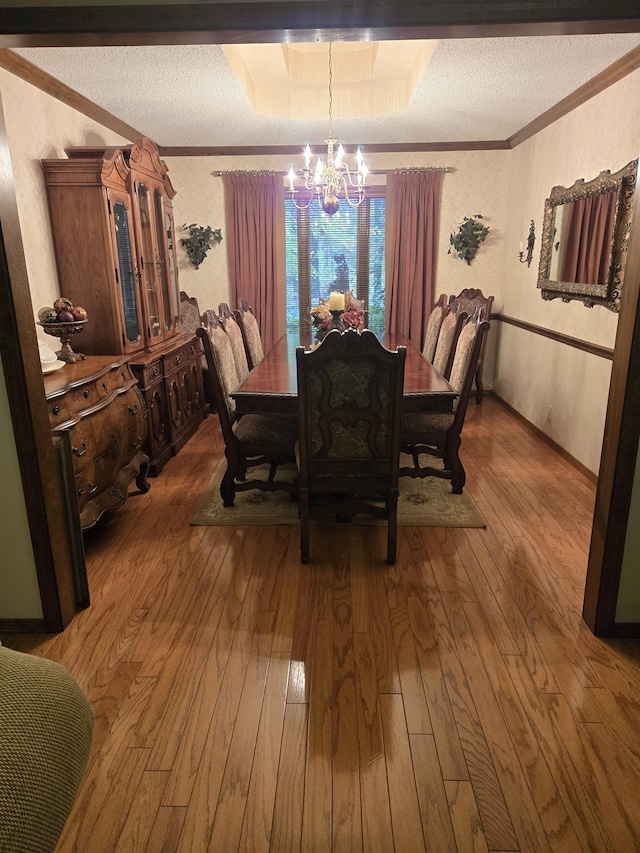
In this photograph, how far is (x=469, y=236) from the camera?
18.8 feet

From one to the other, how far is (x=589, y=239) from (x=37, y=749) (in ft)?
13.2

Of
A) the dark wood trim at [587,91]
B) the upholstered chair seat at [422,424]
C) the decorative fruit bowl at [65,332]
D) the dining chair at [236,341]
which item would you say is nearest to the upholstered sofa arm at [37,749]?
the decorative fruit bowl at [65,332]

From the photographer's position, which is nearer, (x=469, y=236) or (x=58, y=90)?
(x=58, y=90)

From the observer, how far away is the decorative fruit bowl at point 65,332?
119 inches

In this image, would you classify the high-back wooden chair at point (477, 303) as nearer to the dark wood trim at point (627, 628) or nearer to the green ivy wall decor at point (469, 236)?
the green ivy wall decor at point (469, 236)

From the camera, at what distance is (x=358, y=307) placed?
4.07 m

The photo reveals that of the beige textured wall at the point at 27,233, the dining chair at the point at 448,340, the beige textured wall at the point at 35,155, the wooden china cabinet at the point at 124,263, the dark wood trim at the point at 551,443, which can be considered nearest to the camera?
the beige textured wall at the point at 27,233

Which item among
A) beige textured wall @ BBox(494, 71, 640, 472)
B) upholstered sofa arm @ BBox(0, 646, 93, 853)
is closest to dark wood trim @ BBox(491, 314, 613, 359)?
beige textured wall @ BBox(494, 71, 640, 472)

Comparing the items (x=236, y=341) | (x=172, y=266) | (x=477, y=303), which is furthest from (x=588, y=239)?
(x=172, y=266)

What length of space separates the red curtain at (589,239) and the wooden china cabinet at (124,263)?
296 cm

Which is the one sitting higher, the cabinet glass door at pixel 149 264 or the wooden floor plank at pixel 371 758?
the cabinet glass door at pixel 149 264

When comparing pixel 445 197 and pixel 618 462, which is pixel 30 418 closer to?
pixel 618 462

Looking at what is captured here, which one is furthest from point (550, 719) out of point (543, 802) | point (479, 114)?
point (479, 114)

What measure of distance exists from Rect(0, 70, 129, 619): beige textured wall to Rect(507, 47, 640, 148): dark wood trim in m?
3.45
